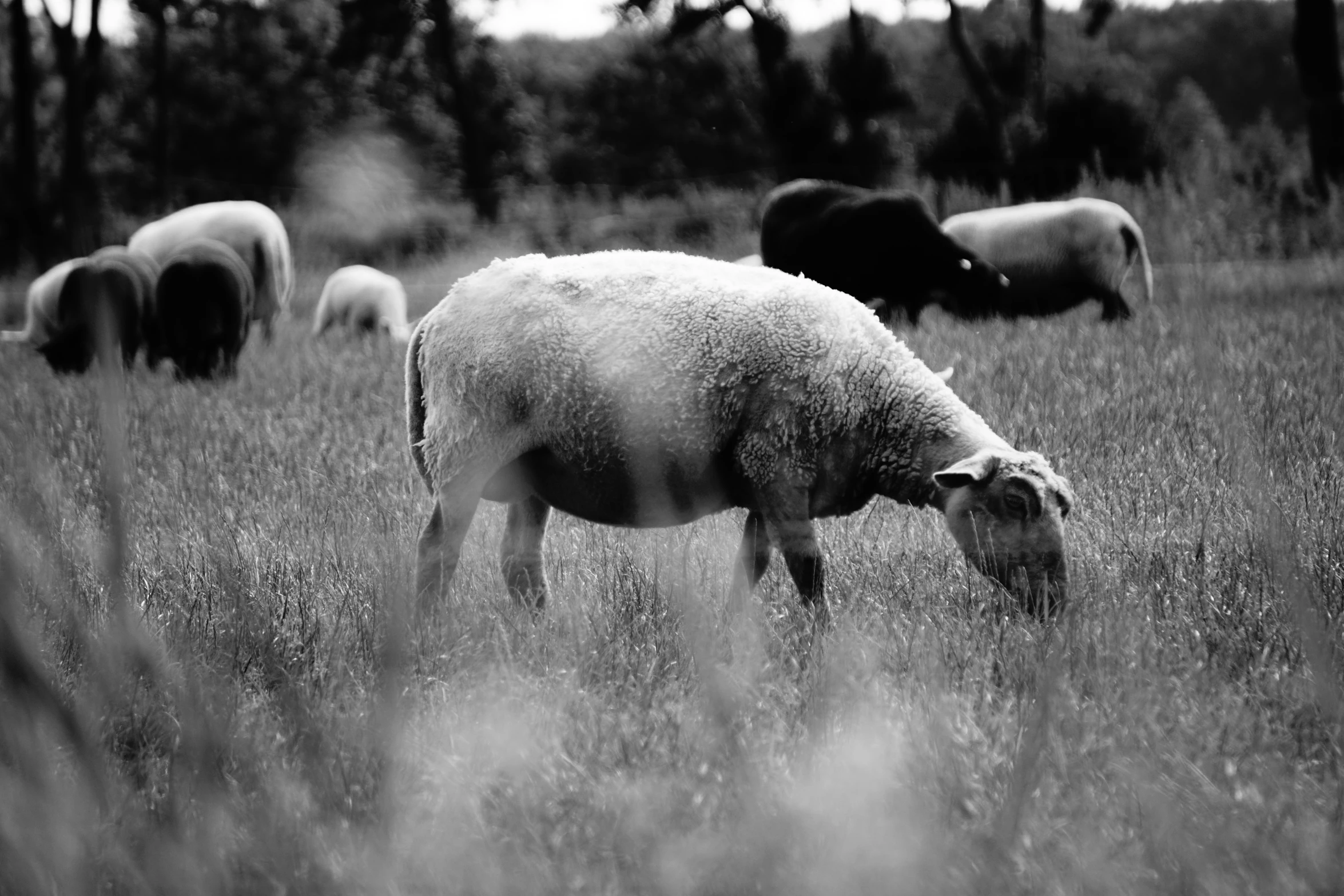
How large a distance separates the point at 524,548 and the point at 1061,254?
7.60 m

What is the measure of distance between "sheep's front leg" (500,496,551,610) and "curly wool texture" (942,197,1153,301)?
7.02 meters

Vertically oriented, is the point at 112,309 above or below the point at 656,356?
below

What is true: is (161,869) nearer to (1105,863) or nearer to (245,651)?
(245,651)

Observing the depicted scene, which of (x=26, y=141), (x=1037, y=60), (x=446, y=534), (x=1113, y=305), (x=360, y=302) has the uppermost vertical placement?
(x=1037, y=60)

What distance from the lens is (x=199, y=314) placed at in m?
9.57

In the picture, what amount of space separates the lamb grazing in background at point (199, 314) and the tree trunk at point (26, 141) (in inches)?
506

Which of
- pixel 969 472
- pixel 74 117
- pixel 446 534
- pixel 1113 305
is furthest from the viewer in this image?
pixel 74 117

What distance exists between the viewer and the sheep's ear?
3494mm

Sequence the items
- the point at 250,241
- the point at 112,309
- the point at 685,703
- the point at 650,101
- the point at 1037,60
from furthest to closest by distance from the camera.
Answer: the point at 650,101 < the point at 1037,60 < the point at 250,241 < the point at 112,309 < the point at 685,703

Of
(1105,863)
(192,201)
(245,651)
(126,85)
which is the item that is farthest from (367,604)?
(126,85)

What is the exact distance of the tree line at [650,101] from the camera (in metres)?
19.1

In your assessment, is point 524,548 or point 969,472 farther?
point 524,548

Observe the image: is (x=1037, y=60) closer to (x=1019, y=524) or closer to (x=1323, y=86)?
(x=1323, y=86)

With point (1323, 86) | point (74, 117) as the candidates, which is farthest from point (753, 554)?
point (74, 117)
